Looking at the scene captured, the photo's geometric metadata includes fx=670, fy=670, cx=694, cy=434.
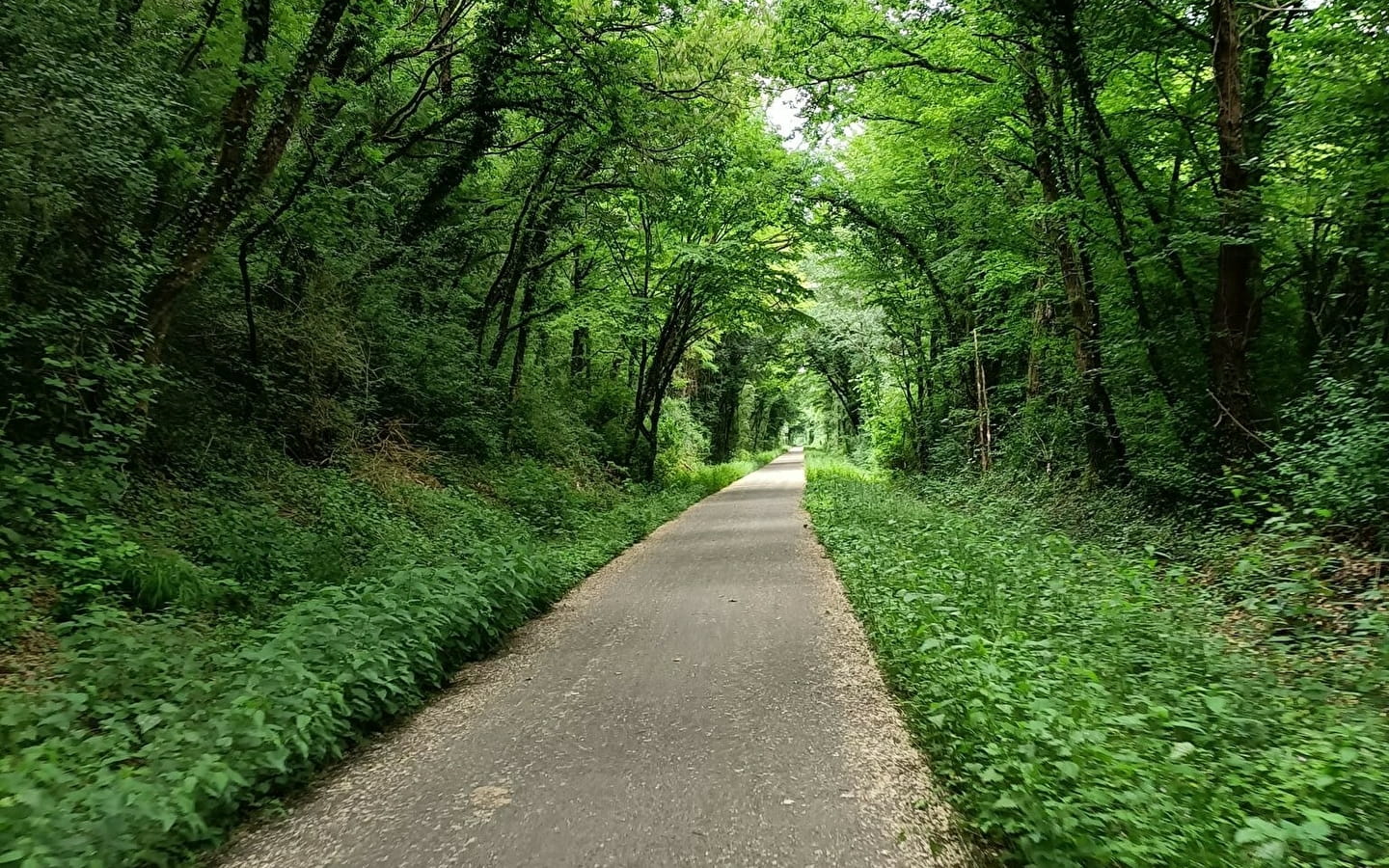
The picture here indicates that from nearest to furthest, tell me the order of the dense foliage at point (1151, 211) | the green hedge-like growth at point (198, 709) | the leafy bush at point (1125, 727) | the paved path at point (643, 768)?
1. the leafy bush at point (1125, 727)
2. the green hedge-like growth at point (198, 709)
3. the paved path at point (643, 768)
4. the dense foliage at point (1151, 211)

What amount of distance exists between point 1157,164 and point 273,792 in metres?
12.5

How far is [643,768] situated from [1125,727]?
2525 mm

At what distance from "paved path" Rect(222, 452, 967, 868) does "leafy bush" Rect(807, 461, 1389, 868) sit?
372 mm

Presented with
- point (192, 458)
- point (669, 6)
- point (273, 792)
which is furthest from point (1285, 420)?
point (192, 458)

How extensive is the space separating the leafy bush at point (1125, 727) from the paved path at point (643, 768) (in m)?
0.37

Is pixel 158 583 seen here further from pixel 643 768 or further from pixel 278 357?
pixel 278 357

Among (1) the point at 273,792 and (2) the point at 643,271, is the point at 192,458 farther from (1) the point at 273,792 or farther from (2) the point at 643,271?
(2) the point at 643,271

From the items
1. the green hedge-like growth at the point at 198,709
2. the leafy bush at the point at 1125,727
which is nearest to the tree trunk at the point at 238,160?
the green hedge-like growth at the point at 198,709

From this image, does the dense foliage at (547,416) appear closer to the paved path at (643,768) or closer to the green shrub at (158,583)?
the green shrub at (158,583)

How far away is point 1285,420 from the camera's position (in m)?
7.33

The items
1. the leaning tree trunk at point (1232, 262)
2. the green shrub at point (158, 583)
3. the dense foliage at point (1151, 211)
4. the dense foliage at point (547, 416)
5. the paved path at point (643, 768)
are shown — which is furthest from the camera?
the leaning tree trunk at point (1232, 262)

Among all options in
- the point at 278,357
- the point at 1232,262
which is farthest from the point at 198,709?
the point at 1232,262

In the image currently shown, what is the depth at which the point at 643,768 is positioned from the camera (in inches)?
152

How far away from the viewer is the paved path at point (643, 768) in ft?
10.2
